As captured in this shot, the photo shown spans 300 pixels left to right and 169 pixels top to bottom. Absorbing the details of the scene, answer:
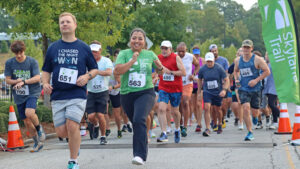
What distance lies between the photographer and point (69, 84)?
672cm

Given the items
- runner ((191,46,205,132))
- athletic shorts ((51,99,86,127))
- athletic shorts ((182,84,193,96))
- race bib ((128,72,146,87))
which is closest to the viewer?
athletic shorts ((51,99,86,127))

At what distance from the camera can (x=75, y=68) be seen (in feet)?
22.2

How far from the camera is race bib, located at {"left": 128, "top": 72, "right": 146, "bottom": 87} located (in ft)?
24.0

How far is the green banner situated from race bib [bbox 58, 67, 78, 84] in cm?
286

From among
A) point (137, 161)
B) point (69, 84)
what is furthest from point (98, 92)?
point (137, 161)

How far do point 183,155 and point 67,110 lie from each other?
95.1 inches

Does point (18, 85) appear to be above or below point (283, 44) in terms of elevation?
below

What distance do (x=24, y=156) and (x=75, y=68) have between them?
2.97m

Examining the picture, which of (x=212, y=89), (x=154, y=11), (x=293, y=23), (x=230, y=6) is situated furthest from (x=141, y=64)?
(x=230, y=6)

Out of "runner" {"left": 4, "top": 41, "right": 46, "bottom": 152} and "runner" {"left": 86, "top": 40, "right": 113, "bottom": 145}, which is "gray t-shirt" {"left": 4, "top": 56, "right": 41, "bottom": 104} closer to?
"runner" {"left": 4, "top": 41, "right": 46, "bottom": 152}

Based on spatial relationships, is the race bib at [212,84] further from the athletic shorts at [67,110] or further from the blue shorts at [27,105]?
the athletic shorts at [67,110]

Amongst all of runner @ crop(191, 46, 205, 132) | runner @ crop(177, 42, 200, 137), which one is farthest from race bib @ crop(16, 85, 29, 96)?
runner @ crop(191, 46, 205, 132)

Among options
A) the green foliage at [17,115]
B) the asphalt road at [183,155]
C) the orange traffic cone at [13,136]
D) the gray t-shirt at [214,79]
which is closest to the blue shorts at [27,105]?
the asphalt road at [183,155]

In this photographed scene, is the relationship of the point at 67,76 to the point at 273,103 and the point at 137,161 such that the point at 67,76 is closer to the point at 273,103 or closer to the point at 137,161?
the point at 137,161
